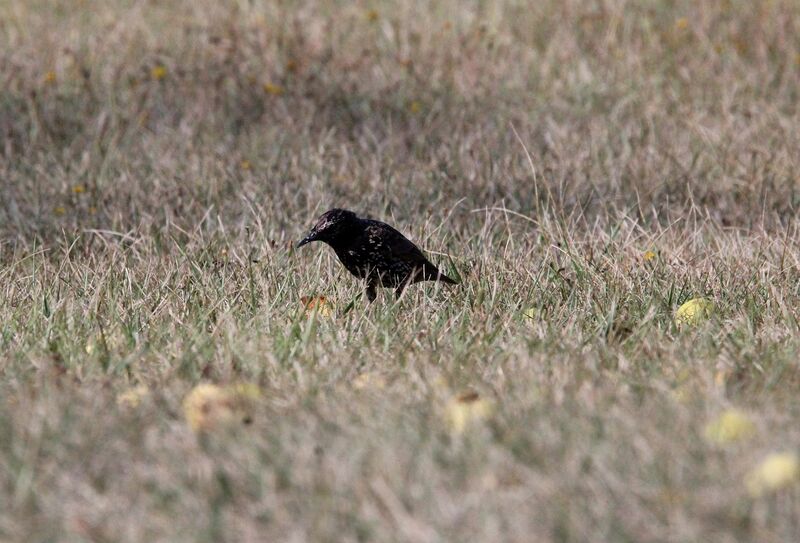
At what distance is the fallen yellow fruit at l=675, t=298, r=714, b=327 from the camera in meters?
3.75

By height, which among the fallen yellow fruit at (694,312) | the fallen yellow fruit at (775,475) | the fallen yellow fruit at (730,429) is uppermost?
the fallen yellow fruit at (775,475)

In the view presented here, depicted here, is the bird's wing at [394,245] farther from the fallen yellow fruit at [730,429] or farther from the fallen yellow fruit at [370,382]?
the fallen yellow fruit at [730,429]

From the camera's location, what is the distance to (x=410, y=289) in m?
4.30

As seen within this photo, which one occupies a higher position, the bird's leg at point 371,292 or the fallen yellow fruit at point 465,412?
the fallen yellow fruit at point 465,412

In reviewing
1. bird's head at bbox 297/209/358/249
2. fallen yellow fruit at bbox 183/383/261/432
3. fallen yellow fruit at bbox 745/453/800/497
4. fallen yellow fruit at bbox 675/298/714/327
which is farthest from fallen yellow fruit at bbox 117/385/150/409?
fallen yellow fruit at bbox 675/298/714/327

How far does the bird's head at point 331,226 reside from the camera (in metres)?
4.15

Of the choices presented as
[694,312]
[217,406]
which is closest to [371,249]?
[694,312]

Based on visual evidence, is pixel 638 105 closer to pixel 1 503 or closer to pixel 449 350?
pixel 449 350

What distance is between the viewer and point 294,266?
4516mm

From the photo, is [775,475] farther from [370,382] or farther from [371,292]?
[371,292]

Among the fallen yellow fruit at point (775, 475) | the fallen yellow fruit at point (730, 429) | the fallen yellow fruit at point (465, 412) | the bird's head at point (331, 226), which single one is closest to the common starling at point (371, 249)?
the bird's head at point (331, 226)

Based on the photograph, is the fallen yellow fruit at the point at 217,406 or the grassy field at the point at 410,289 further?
the fallen yellow fruit at the point at 217,406

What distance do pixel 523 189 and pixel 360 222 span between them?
1876 millimetres

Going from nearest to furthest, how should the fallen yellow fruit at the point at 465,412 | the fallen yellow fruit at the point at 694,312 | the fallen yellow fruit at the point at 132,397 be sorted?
the fallen yellow fruit at the point at 465,412 → the fallen yellow fruit at the point at 132,397 → the fallen yellow fruit at the point at 694,312
